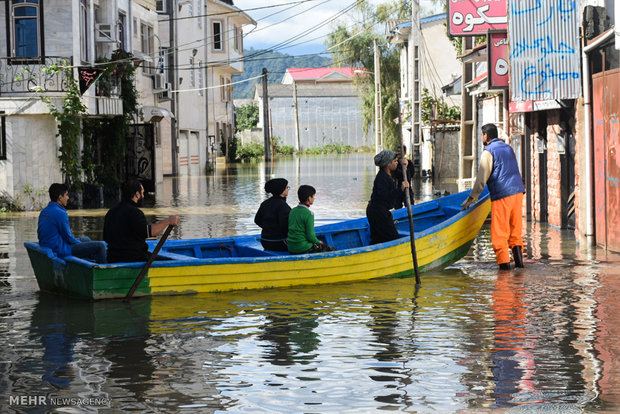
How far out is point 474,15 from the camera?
71.2ft

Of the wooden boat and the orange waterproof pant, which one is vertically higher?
the orange waterproof pant

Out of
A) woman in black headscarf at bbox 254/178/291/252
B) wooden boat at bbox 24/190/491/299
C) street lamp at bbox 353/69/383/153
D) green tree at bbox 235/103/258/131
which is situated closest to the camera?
wooden boat at bbox 24/190/491/299

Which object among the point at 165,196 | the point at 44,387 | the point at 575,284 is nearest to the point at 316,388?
the point at 44,387

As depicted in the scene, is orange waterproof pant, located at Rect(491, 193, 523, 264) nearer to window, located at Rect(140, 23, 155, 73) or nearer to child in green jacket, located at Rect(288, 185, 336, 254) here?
child in green jacket, located at Rect(288, 185, 336, 254)

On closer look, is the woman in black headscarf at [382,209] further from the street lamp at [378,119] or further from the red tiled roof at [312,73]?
the red tiled roof at [312,73]

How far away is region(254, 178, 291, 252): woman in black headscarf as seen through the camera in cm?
1341

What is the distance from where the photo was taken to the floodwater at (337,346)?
7.20 m

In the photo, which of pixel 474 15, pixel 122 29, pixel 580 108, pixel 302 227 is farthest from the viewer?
pixel 122 29

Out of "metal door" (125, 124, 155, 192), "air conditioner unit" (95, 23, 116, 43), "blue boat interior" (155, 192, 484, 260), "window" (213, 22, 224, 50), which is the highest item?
"window" (213, 22, 224, 50)

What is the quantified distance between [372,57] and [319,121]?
29.3 meters

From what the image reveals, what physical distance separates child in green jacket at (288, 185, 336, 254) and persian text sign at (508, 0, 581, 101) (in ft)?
17.9

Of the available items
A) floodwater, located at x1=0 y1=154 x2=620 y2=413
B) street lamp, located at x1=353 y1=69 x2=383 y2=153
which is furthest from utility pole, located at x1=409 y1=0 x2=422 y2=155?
floodwater, located at x1=0 y1=154 x2=620 y2=413

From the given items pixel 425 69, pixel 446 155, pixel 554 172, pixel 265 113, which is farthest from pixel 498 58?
pixel 265 113

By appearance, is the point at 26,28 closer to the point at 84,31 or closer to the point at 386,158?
the point at 84,31
